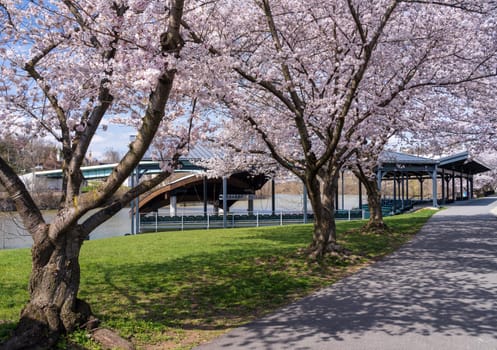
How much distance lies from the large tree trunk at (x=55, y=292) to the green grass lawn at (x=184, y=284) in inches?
9.1

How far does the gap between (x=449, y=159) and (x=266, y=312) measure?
104ft

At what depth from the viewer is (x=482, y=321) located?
19.2ft

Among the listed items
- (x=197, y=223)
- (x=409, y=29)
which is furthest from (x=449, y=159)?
(x=409, y=29)

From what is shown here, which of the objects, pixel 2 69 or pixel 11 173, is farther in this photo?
pixel 2 69

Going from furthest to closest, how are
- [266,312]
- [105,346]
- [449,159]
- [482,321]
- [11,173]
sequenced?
1. [449,159]
2. [266,312]
3. [482,321]
4. [11,173]
5. [105,346]

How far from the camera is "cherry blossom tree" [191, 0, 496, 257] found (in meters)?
9.30

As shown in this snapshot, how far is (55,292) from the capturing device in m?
5.21

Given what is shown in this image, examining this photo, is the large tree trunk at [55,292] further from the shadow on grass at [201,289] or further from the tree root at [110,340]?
the shadow on grass at [201,289]

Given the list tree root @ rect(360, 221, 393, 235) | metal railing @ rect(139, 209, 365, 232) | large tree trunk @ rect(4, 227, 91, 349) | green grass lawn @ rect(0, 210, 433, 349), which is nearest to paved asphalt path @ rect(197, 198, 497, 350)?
green grass lawn @ rect(0, 210, 433, 349)

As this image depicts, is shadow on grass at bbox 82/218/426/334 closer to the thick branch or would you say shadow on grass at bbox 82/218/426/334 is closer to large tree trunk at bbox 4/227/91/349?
large tree trunk at bbox 4/227/91/349

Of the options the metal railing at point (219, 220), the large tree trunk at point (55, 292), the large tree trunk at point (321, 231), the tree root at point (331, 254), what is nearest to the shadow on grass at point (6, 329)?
the large tree trunk at point (55, 292)

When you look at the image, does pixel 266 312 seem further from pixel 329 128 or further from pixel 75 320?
pixel 329 128

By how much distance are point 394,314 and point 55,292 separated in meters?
4.34

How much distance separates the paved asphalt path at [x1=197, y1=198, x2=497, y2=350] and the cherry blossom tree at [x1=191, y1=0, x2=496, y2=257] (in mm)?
2865
